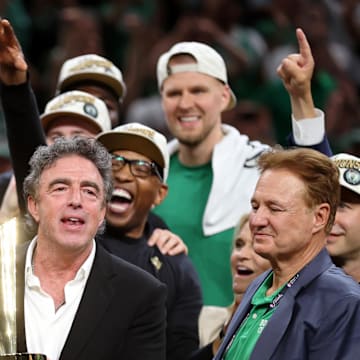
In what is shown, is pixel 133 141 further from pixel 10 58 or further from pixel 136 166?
pixel 10 58

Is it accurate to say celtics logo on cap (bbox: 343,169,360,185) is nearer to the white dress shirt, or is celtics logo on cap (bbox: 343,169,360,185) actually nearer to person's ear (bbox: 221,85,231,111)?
the white dress shirt

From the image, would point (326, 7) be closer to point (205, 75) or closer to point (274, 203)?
point (205, 75)

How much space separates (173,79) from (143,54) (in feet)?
10.4

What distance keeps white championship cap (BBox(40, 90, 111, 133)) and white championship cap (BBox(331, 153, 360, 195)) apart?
3.89ft

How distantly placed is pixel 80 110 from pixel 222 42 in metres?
3.46

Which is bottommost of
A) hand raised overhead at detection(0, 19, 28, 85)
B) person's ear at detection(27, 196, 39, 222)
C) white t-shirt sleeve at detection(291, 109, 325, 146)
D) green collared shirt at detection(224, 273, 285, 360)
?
green collared shirt at detection(224, 273, 285, 360)

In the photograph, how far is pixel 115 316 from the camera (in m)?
4.24

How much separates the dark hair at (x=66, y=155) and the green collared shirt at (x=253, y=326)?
0.64 meters

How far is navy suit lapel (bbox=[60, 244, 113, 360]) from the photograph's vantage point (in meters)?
4.14

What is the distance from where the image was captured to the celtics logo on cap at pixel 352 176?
480 cm

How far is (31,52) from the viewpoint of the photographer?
9695 millimetres

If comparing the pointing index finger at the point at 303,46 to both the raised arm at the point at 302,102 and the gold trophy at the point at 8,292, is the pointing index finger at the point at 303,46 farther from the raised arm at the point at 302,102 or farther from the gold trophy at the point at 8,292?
the gold trophy at the point at 8,292

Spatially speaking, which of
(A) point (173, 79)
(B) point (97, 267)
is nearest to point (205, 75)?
(A) point (173, 79)

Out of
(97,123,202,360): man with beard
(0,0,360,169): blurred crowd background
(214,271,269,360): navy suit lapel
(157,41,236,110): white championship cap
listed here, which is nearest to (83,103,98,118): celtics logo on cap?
(97,123,202,360): man with beard
